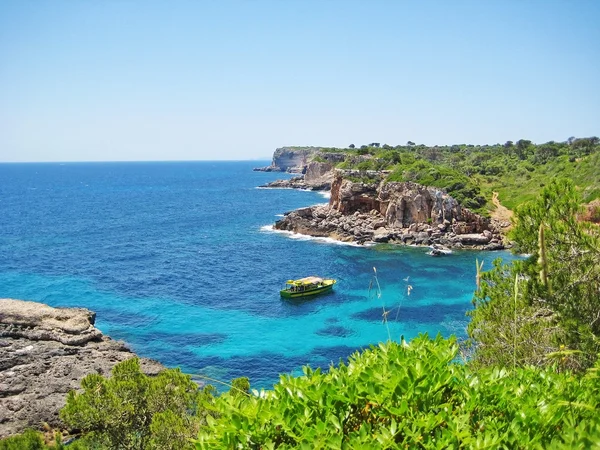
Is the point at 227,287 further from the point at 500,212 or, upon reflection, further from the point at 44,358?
the point at 500,212

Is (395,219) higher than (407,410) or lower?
lower

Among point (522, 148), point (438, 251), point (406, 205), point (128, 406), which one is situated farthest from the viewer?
point (522, 148)

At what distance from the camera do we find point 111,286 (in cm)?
4444

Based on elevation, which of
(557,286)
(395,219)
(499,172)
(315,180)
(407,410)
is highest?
(499,172)

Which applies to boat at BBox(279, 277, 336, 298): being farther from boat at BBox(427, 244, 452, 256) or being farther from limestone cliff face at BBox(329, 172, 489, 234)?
limestone cliff face at BBox(329, 172, 489, 234)

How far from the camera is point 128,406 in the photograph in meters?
14.9

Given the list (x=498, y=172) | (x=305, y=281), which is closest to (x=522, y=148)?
(x=498, y=172)

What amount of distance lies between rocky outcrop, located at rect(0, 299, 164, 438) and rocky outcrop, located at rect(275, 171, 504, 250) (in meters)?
39.6

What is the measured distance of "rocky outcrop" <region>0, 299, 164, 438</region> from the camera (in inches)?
877

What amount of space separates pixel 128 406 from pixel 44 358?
52.2ft

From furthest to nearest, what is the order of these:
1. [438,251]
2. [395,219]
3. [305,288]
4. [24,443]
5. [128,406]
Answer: [395,219], [438,251], [305,288], [128,406], [24,443]

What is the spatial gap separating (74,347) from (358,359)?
2785cm

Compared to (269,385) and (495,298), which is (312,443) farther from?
(269,385)

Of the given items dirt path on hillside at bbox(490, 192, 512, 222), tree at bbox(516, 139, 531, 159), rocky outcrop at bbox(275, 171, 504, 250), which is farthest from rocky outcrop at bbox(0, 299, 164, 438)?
tree at bbox(516, 139, 531, 159)
